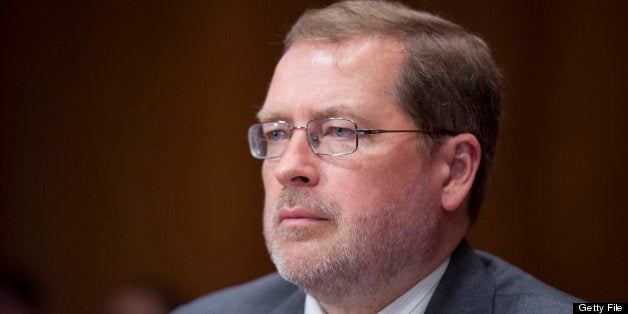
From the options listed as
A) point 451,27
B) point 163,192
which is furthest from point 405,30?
point 163,192

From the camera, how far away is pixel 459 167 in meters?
1.94

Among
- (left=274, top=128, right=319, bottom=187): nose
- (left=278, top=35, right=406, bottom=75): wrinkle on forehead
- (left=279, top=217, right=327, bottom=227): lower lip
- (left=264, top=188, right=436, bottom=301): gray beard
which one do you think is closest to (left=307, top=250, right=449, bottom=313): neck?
(left=264, top=188, right=436, bottom=301): gray beard

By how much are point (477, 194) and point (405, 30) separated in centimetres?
55

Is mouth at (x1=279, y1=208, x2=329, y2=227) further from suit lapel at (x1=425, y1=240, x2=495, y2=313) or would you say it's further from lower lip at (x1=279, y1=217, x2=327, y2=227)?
suit lapel at (x1=425, y1=240, x2=495, y2=313)

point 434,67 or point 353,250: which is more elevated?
point 434,67

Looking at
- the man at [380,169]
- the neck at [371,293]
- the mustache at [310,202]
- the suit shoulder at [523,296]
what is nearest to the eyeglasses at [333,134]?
the man at [380,169]

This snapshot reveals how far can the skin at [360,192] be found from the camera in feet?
5.74

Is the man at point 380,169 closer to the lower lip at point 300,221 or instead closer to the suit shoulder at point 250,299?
the lower lip at point 300,221

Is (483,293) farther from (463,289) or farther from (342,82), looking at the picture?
(342,82)

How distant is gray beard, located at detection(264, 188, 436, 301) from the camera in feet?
5.72

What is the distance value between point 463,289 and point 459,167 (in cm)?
34

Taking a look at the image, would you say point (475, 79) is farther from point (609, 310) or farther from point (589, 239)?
point (589, 239)

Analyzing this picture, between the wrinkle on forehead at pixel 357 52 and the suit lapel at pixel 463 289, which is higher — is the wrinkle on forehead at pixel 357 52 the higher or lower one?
the higher one

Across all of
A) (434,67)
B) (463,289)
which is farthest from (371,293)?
(434,67)
